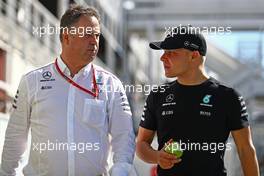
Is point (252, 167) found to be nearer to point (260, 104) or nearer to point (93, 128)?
point (93, 128)

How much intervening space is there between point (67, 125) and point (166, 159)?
1.77ft

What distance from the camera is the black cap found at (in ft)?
11.4

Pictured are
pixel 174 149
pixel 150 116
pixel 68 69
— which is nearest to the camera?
pixel 174 149

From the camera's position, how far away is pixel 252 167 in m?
3.40

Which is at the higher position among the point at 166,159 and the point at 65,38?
the point at 65,38

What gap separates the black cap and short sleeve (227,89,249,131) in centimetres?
30

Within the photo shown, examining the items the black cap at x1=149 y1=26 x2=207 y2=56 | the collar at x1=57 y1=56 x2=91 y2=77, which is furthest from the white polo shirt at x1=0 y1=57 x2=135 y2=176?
the black cap at x1=149 y1=26 x2=207 y2=56

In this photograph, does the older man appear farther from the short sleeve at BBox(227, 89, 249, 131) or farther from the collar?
the short sleeve at BBox(227, 89, 249, 131)

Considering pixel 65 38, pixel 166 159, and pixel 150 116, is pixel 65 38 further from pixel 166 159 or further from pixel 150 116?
pixel 166 159

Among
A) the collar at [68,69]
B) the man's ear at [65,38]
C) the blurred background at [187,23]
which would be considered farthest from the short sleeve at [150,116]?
the blurred background at [187,23]

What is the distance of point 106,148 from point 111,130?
10 centimetres

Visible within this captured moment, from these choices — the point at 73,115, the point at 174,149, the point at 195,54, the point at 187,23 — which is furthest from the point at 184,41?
the point at 187,23

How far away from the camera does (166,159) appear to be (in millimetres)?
3260

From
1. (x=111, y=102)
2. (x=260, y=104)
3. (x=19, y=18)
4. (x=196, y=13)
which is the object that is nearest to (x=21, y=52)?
(x=19, y=18)
